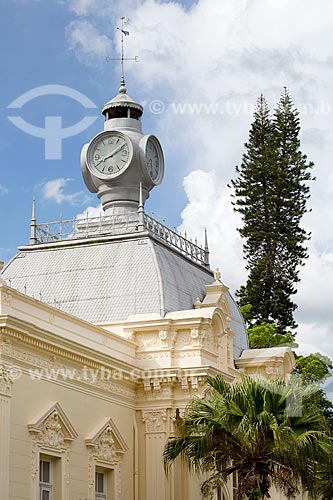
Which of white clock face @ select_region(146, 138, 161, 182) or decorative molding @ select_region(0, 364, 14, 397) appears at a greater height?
white clock face @ select_region(146, 138, 161, 182)

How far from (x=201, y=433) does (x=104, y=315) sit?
27.8 ft

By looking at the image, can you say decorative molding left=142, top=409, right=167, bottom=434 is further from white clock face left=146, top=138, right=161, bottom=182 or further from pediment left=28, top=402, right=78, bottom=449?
white clock face left=146, top=138, right=161, bottom=182

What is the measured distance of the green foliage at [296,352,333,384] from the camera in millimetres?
50156

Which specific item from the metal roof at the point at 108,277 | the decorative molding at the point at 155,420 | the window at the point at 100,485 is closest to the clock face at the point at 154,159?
the metal roof at the point at 108,277

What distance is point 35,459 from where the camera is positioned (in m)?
26.5

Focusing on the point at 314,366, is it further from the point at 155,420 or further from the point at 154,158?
the point at 155,420

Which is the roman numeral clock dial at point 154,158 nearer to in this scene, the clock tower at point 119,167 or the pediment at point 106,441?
the clock tower at point 119,167

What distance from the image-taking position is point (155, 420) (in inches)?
1268

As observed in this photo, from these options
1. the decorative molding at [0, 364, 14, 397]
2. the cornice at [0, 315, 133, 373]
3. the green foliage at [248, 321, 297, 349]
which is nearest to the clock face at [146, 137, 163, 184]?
the cornice at [0, 315, 133, 373]

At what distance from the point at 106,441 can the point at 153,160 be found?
12521 mm

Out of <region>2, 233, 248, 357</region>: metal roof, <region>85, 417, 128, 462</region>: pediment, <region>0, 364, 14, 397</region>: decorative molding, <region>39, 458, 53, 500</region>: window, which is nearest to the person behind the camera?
<region>0, 364, 14, 397</region>: decorative molding

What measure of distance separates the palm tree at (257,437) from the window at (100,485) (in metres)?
4.03

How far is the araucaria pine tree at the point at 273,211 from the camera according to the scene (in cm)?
5500

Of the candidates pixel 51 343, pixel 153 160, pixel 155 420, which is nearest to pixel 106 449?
pixel 155 420
